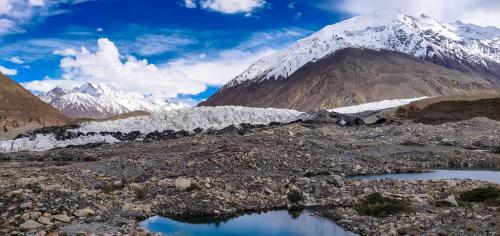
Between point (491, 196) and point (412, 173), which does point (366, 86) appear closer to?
point (412, 173)

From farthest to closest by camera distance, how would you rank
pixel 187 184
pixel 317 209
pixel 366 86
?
pixel 366 86, pixel 187 184, pixel 317 209

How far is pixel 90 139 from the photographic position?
59.1 meters

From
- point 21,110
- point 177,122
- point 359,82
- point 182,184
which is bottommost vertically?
point 182,184

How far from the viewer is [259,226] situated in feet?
62.5

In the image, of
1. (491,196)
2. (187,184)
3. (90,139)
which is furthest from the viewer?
(90,139)

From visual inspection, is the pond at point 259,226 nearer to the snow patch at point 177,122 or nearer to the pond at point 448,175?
the pond at point 448,175

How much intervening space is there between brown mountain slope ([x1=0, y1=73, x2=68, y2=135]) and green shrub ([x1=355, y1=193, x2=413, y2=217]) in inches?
3712

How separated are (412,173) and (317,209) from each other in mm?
13378

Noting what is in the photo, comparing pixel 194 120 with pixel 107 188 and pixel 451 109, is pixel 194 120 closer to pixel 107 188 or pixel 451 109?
pixel 451 109

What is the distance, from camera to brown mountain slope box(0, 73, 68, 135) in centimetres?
10719

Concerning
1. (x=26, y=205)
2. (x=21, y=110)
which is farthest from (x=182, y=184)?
(x=21, y=110)

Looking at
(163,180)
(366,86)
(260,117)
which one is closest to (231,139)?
(163,180)

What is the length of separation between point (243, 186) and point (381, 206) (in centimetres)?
738

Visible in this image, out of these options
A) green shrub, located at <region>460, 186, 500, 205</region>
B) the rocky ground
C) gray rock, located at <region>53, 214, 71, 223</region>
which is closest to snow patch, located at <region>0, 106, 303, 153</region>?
the rocky ground
